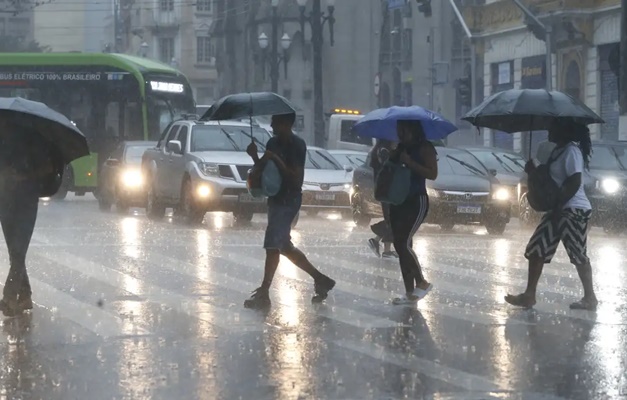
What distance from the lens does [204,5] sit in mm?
106438

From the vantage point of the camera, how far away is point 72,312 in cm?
1269

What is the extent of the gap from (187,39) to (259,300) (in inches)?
3707

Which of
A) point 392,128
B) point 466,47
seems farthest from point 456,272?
point 466,47

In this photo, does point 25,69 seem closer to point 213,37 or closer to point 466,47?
point 466,47

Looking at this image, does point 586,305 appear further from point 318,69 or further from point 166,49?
point 166,49

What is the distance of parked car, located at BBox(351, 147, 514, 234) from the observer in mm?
25891

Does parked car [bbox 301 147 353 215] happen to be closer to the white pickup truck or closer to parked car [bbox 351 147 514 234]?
the white pickup truck

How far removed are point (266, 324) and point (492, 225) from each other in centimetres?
1460

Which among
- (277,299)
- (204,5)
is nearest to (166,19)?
(204,5)

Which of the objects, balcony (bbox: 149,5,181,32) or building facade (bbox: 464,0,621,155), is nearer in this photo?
building facade (bbox: 464,0,621,155)

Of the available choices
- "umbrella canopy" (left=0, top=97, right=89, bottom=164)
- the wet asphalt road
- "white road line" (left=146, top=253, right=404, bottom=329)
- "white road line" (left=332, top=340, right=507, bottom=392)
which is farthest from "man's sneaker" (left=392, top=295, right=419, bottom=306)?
"umbrella canopy" (left=0, top=97, right=89, bottom=164)

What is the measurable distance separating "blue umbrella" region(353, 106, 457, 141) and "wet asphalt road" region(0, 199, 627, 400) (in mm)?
1477

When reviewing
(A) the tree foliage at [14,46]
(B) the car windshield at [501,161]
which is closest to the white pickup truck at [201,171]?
(B) the car windshield at [501,161]

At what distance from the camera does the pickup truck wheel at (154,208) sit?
2923 cm
